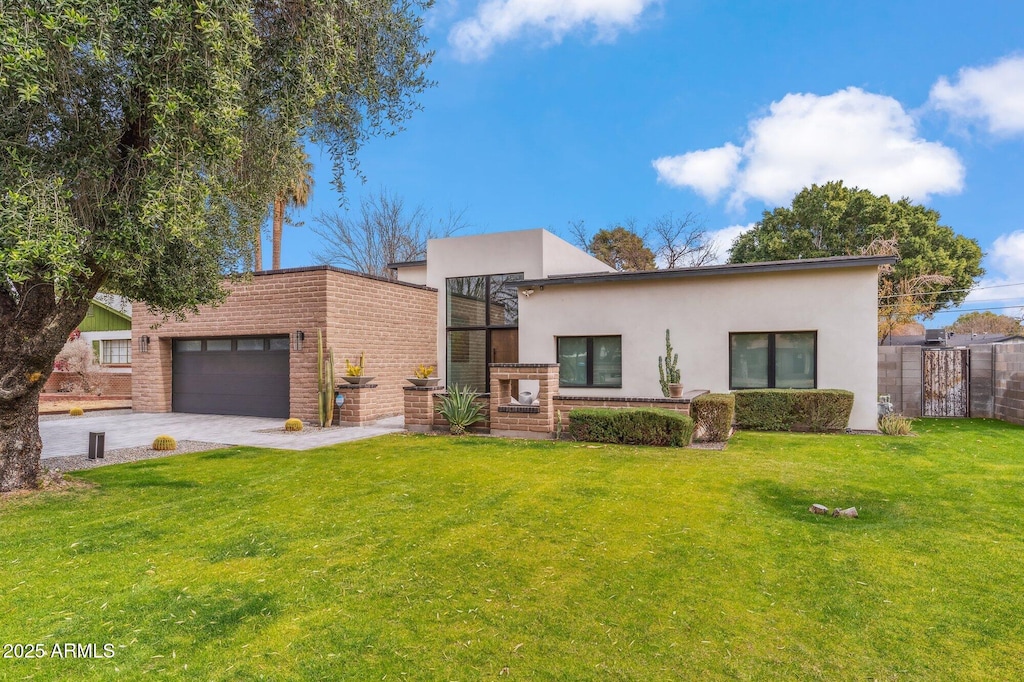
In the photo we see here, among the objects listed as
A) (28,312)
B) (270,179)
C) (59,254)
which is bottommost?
(28,312)

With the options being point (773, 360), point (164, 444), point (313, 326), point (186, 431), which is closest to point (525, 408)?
point (313, 326)

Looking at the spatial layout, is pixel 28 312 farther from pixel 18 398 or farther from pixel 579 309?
pixel 579 309

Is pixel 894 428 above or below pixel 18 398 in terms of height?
below

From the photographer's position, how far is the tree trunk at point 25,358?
18.2 ft

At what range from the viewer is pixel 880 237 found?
26859mm

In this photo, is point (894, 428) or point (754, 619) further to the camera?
point (894, 428)

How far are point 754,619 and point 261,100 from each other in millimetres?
6844

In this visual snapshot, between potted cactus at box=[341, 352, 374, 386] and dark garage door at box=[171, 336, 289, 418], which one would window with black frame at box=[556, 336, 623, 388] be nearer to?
potted cactus at box=[341, 352, 374, 386]

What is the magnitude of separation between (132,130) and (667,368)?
10206 millimetres

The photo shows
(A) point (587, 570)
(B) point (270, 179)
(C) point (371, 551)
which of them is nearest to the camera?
(A) point (587, 570)

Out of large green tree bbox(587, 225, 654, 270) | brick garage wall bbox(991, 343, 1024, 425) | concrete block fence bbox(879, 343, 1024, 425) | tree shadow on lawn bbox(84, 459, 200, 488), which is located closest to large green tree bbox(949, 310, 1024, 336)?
large green tree bbox(587, 225, 654, 270)

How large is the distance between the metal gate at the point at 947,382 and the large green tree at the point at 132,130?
1458 cm

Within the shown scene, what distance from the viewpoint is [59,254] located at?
426cm


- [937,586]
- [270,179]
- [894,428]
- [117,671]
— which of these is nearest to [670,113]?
[894,428]
